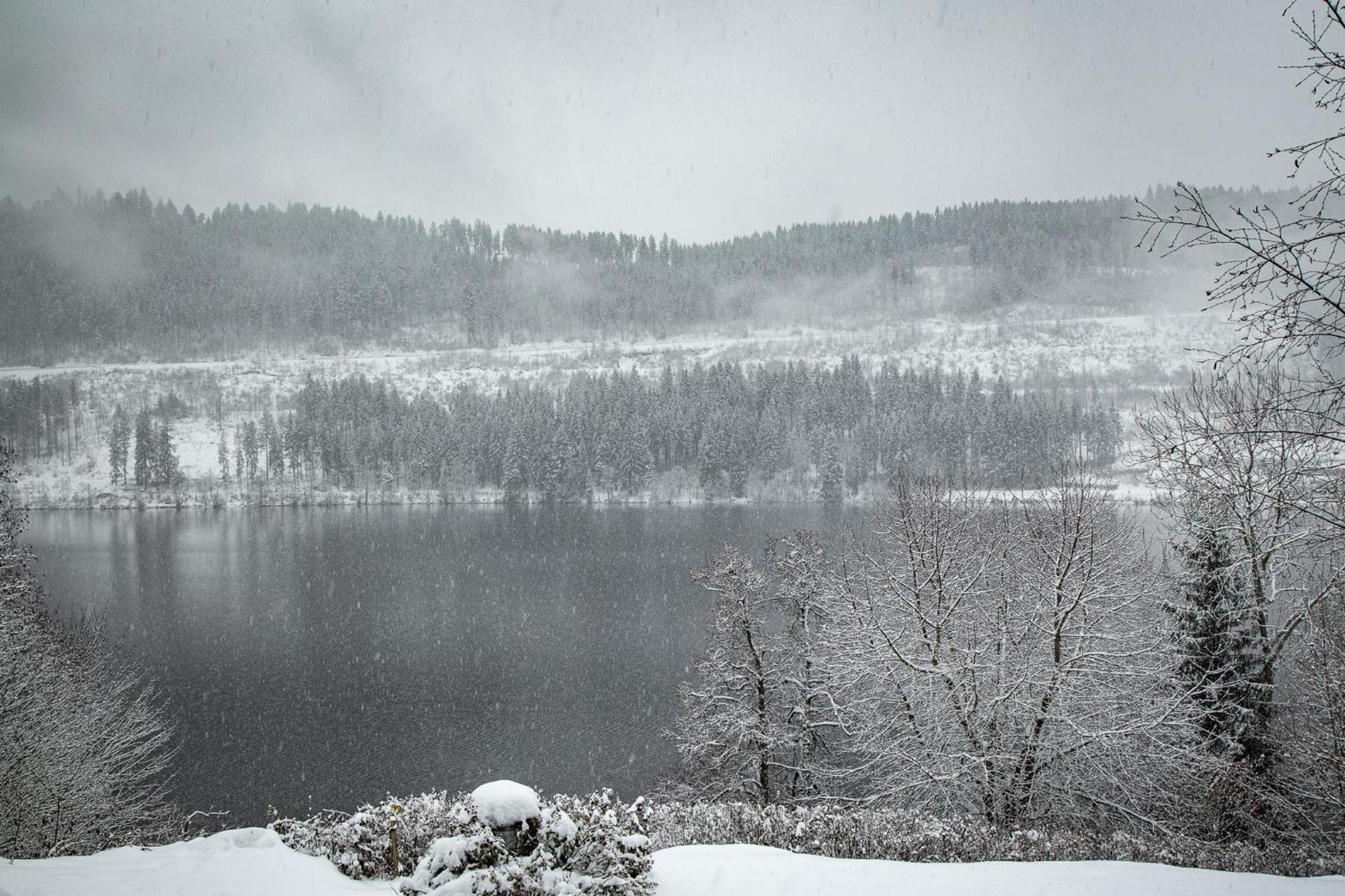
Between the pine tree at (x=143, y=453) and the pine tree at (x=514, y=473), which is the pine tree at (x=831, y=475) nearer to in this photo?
the pine tree at (x=514, y=473)

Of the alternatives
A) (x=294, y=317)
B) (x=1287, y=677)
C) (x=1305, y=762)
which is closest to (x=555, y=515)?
(x=1287, y=677)

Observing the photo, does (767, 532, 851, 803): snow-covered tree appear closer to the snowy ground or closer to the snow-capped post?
the snowy ground

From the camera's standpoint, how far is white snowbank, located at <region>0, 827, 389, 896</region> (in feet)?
21.8

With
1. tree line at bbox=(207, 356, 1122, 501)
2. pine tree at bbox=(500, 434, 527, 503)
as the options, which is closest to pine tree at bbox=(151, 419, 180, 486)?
tree line at bbox=(207, 356, 1122, 501)

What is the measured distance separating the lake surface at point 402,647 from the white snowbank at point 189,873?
552 inches

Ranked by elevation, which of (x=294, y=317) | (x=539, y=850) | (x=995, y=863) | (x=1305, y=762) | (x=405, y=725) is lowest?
(x=405, y=725)

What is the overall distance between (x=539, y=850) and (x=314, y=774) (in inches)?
817

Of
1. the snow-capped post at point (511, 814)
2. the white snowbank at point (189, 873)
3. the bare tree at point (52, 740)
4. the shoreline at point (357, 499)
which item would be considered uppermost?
the snow-capped post at point (511, 814)

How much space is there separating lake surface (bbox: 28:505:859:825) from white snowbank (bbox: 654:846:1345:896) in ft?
49.4

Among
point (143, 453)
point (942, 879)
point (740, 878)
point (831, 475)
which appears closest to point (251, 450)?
point (143, 453)

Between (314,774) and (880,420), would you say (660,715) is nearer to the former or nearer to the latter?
(314,774)

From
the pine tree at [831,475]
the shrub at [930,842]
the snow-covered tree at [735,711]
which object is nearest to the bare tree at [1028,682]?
the snow-covered tree at [735,711]

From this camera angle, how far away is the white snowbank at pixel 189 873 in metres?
6.63

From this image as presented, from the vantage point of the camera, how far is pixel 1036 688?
589 inches
